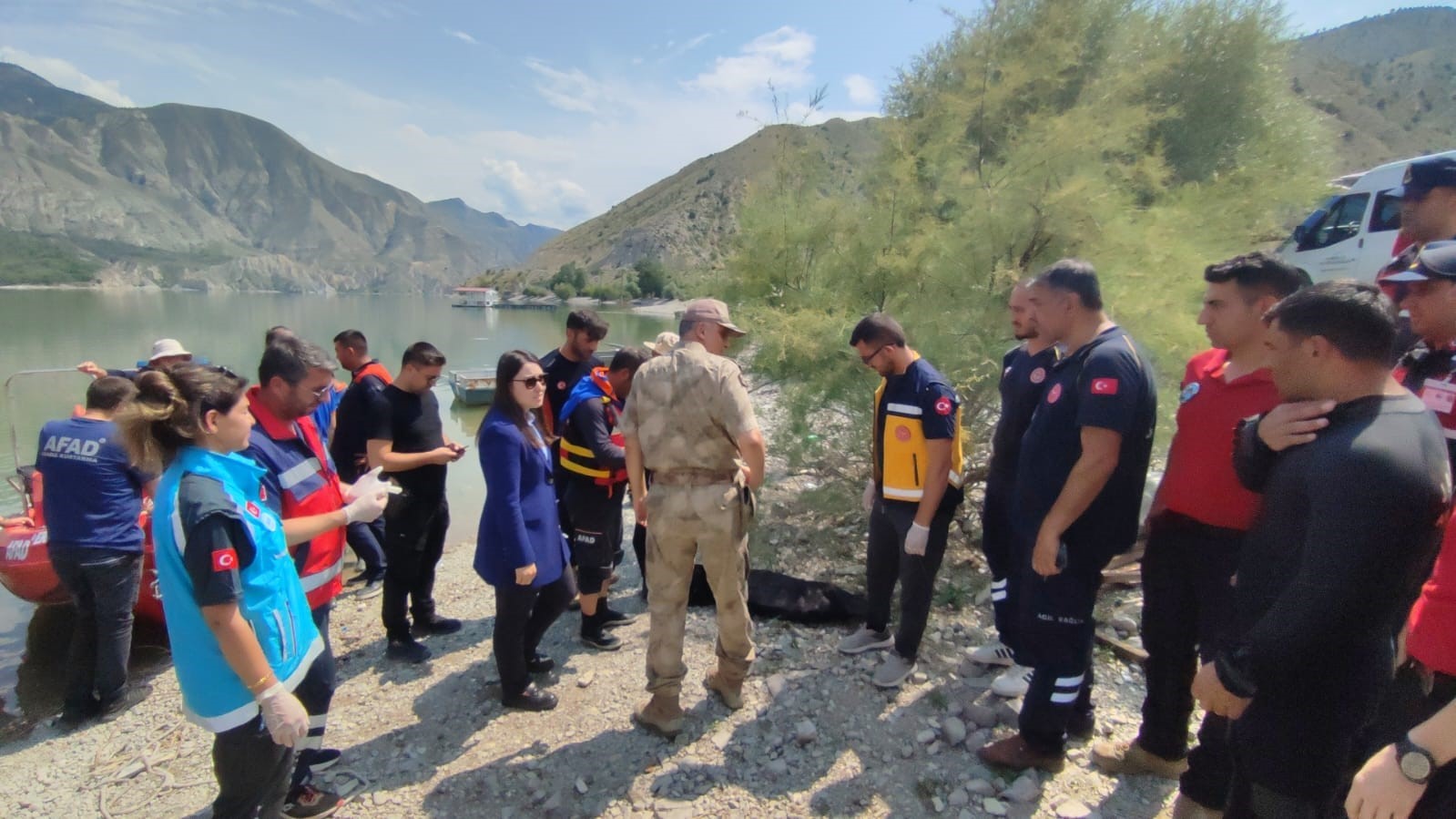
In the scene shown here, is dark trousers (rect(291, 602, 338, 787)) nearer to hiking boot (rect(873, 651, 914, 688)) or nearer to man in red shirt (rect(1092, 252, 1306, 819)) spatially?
hiking boot (rect(873, 651, 914, 688))

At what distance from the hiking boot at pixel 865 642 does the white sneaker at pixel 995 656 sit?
432mm

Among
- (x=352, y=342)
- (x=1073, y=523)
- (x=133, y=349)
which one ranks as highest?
(x=352, y=342)

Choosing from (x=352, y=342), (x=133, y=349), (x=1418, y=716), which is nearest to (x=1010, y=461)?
(x=1418, y=716)

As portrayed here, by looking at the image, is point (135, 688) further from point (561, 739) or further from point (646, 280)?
point (646, 280)

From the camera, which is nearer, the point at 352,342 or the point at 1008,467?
the point at 1008,467

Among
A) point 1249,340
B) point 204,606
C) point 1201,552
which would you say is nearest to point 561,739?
point 204,606

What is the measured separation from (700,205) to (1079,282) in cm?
7018

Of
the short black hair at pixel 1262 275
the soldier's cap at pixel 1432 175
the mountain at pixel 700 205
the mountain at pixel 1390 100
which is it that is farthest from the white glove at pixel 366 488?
the mountain at pixel 1390 100

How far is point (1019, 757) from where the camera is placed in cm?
264

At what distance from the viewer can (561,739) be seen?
2994 millimetres

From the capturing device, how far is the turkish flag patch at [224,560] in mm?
1767

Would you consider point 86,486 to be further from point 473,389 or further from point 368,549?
point 473,389

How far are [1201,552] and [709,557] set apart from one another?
6.07 feet

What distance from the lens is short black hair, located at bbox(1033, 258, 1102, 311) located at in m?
2.49
